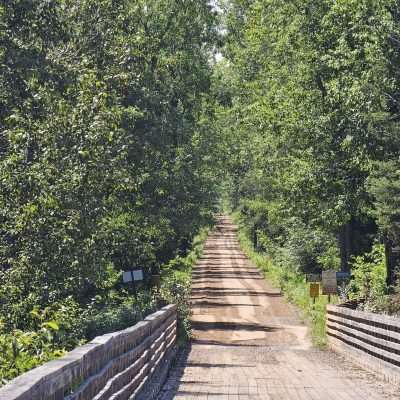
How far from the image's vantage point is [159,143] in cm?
3353

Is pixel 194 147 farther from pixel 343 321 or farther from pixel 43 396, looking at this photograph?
pixel 43 396

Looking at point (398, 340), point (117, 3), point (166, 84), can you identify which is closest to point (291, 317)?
point (166, 84)

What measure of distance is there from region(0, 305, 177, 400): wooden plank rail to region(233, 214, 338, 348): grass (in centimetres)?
1098

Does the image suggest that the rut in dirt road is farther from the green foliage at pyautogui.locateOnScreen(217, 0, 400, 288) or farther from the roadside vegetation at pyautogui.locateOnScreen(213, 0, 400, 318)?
the green foliage at pyautogui.locateOnScreen(217, 0, 400, 288)

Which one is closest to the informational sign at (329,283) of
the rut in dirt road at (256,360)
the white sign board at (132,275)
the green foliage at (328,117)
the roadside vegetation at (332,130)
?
the roadside vegetation at (332,130)

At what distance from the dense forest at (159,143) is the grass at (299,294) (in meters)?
1.32

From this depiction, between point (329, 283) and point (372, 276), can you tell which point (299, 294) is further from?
point (329, 283)

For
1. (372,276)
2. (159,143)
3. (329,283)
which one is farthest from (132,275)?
(372,276)

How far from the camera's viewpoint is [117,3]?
23.1 meters

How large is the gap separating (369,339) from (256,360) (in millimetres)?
4033

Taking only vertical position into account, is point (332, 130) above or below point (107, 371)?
above

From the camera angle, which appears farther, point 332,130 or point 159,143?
point 332,130

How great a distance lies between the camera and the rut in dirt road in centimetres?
Answer: 1497

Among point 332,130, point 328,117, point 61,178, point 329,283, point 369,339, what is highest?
point 328,117
